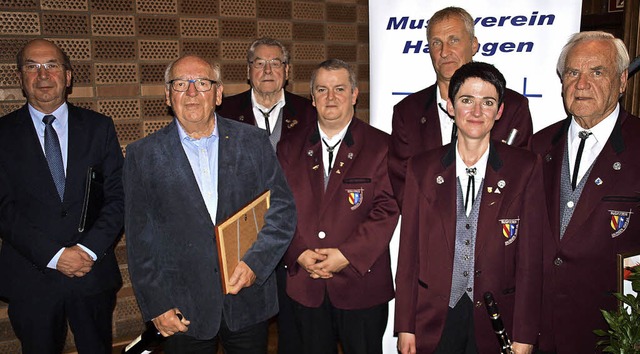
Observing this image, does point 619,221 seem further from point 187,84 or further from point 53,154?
point 53,154

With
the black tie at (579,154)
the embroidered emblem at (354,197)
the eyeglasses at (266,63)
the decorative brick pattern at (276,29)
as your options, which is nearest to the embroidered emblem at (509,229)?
the black tie at (579,154)

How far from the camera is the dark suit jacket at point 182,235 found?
2.31 m

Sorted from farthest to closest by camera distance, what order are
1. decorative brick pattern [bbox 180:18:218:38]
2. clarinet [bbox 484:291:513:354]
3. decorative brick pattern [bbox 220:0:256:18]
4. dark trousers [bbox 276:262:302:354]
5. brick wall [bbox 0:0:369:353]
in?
1. decorative brick pattern [bbox 220:0:256:18]
2. decorative brick pattern [bbox 180:18:218:38]
3. brick wall [bbox 0:0:369:353]
4. dark trousers [bbox 276:262:302:354]
5. clarinet [bbox 484:291:513:354]

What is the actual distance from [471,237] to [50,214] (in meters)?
2.05

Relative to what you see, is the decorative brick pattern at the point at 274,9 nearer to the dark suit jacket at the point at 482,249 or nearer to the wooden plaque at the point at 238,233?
the wooden plaque at the point at 238,233

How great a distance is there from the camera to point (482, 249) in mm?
2182

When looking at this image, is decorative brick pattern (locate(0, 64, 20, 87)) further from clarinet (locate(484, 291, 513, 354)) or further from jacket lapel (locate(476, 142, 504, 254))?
clarinet (locate(484, 291, 513, 354))

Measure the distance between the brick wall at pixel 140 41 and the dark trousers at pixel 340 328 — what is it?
6.33ft

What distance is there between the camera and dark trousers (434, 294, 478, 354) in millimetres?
2229

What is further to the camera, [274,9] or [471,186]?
[274,9]

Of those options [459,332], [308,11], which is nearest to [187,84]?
[459,332]

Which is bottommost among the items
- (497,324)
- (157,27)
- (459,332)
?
(459,332)

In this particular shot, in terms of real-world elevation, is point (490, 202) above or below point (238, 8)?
below

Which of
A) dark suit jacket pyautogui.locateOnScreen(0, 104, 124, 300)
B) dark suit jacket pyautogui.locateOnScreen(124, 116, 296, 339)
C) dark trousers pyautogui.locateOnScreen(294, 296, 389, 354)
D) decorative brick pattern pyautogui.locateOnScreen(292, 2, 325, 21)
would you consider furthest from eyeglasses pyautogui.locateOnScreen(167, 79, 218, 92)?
decorative brick pattern pyautogui.locateOnScreen(292, 2, 325, 21)
